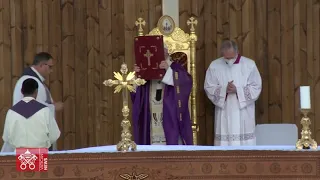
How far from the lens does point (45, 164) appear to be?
427 cm

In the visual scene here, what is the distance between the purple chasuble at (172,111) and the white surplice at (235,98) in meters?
0.61

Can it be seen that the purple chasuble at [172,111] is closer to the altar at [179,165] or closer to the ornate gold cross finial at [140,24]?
the ornate gold cross finial at [140,24]

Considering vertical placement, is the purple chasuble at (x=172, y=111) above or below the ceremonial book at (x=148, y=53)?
below

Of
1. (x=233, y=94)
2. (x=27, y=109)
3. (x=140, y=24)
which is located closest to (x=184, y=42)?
(x=140, y=24)

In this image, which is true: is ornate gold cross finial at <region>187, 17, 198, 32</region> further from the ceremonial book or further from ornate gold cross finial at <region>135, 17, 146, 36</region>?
the ceremonial book

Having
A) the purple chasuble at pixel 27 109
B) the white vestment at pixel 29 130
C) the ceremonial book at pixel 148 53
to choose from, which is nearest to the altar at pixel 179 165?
the white vestment at pixel 29 130

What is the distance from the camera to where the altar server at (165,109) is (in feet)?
22.0

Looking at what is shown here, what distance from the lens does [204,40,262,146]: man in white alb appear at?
7.22 meters

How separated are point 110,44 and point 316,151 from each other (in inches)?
161

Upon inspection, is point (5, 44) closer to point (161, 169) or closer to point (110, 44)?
point (110, 44)

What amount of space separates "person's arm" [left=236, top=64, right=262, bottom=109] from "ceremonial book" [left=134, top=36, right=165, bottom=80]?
114 centimetres

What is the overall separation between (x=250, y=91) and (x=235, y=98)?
185 mm

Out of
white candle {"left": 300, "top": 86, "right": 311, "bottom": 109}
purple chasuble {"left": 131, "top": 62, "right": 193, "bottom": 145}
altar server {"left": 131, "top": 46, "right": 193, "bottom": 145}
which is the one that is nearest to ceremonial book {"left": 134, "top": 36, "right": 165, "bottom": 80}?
altar server {"left": 131, "top": 46, "right": 193, "bottom": 145}

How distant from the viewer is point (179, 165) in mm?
4285
